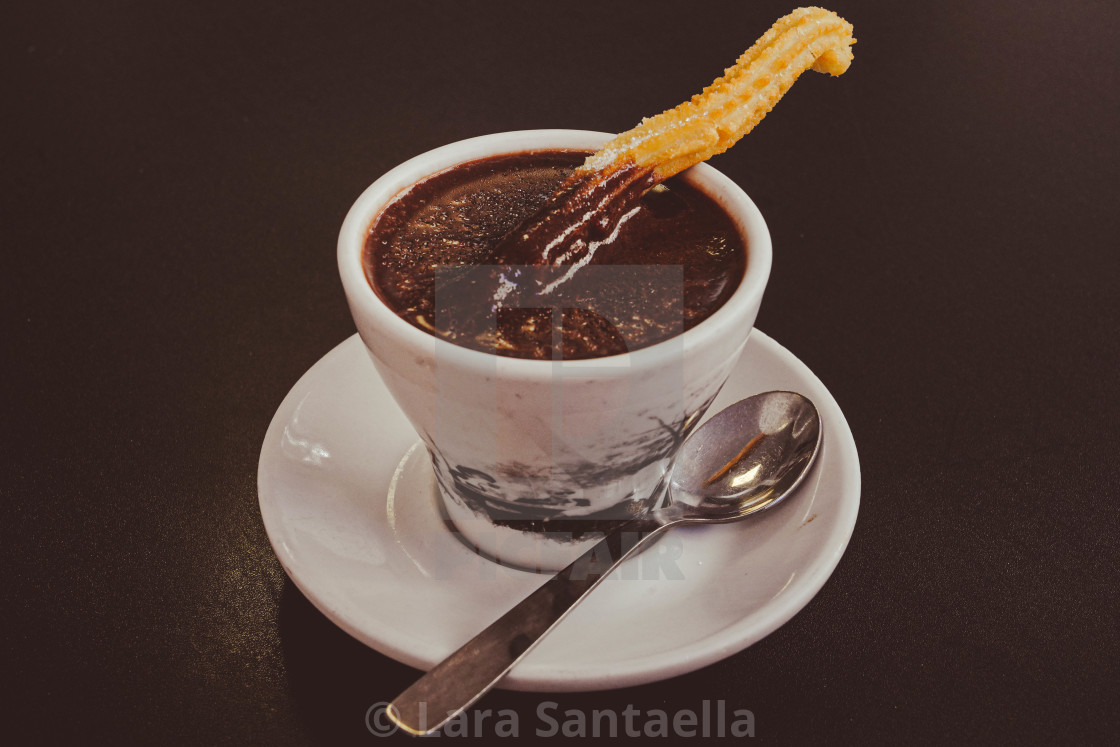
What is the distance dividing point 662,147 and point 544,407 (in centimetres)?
37

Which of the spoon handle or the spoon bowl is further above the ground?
the spoon bowl

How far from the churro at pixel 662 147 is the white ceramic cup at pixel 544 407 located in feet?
0.18

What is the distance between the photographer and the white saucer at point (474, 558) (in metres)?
0.80

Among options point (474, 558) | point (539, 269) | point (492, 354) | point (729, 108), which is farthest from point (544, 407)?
point (729, 108)

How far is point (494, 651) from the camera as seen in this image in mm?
781

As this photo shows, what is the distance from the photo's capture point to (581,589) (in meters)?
0.86

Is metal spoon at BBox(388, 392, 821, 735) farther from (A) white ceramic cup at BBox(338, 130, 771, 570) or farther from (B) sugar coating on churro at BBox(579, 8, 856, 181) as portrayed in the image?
(B) sugar coating on churro at BBox(579, 8, 856, 181)

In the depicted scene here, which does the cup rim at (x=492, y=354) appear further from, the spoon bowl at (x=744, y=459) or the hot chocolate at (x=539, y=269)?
the spoon bowl at (x=744, y=459)

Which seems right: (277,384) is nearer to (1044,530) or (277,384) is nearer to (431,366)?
(431,366)

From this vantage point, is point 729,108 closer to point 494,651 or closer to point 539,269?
point 539,269

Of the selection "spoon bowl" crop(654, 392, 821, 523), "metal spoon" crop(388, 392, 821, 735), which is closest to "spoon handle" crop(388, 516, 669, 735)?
"metal spoon" crop(388, 392, 821, 735)

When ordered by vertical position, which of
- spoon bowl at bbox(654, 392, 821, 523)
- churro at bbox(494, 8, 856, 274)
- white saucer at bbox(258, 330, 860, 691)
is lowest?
white saucer at bbox(258, 330, 860, 691)

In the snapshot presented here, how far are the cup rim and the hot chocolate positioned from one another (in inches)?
0.5

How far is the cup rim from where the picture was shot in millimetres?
764
